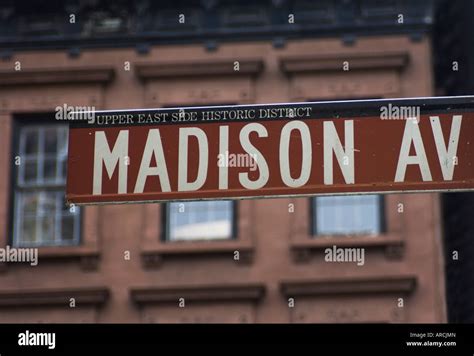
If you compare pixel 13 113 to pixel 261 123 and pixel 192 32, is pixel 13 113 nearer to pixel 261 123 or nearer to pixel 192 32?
pixel 192 32

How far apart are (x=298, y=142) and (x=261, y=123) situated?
0.17 m

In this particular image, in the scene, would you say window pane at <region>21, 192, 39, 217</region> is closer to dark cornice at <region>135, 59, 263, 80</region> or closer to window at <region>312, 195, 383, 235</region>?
dark cornice at <region>135, 59, 263, 80</region>

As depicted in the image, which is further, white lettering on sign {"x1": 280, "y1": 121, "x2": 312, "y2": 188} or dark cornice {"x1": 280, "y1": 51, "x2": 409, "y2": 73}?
dark cornice {"x1": 280, "y1": 51, "x2": 409, "y2": 73}

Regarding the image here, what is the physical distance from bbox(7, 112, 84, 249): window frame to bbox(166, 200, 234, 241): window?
116cm

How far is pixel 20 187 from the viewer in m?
12.9

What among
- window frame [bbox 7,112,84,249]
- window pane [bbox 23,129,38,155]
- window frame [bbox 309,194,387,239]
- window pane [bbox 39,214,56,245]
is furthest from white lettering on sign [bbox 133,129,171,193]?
window pane [bbox 23,129,38,155]

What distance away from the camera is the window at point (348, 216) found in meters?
12.4
